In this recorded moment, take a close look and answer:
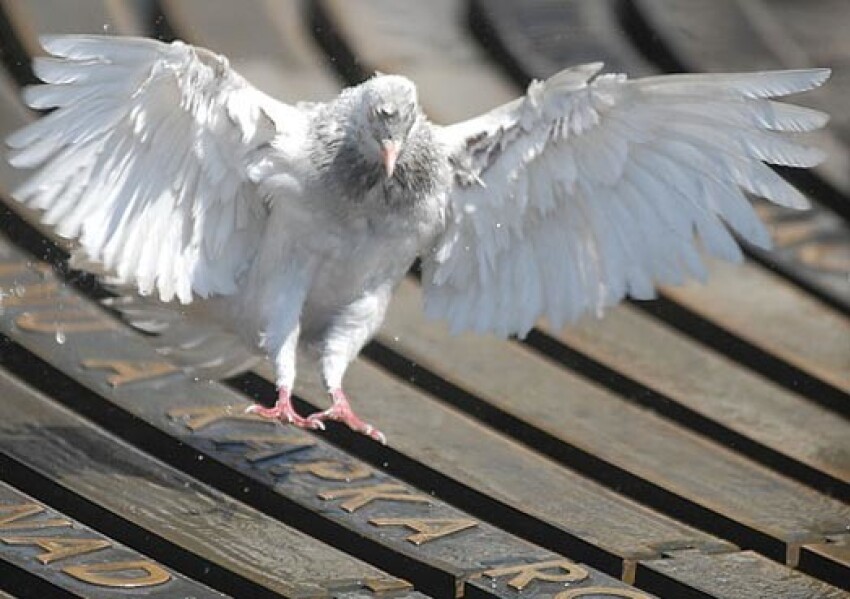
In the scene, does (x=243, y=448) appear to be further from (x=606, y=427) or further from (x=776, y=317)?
(x=776, y=317)

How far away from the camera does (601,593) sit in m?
7.74

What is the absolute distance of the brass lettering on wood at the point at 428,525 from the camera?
26.6 ft

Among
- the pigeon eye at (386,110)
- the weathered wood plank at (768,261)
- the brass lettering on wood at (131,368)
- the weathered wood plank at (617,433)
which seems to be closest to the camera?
the pigeon eye at (386,110)

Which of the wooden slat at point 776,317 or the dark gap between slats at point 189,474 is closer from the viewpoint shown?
the dark gap between slats at point 189,474

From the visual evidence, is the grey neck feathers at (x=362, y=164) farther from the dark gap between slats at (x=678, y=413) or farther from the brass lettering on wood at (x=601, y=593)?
the dark gap between slats at (x=678, y=413)

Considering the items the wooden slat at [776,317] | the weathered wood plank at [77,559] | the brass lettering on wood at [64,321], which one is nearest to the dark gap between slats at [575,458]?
the brass lettering on wood at [64,321]

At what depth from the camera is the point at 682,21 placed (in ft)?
43.3

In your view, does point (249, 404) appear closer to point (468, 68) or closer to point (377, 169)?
point (377, 169)

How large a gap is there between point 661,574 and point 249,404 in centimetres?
180

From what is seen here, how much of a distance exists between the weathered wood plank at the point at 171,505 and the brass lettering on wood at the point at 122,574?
0.81 feet

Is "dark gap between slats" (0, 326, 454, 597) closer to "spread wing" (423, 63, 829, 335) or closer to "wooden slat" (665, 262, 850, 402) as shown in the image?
"spread wing" (423, 63, 829, 335)

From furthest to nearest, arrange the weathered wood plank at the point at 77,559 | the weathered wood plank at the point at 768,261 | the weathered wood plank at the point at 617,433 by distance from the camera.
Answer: the weathered wood plank at the point at 768,261
the weathered wood plank at the point at 617,433
the weathered wood plank at the point at 77,559

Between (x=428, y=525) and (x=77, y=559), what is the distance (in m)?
1.18

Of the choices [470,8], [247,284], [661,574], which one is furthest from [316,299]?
[470,8]
